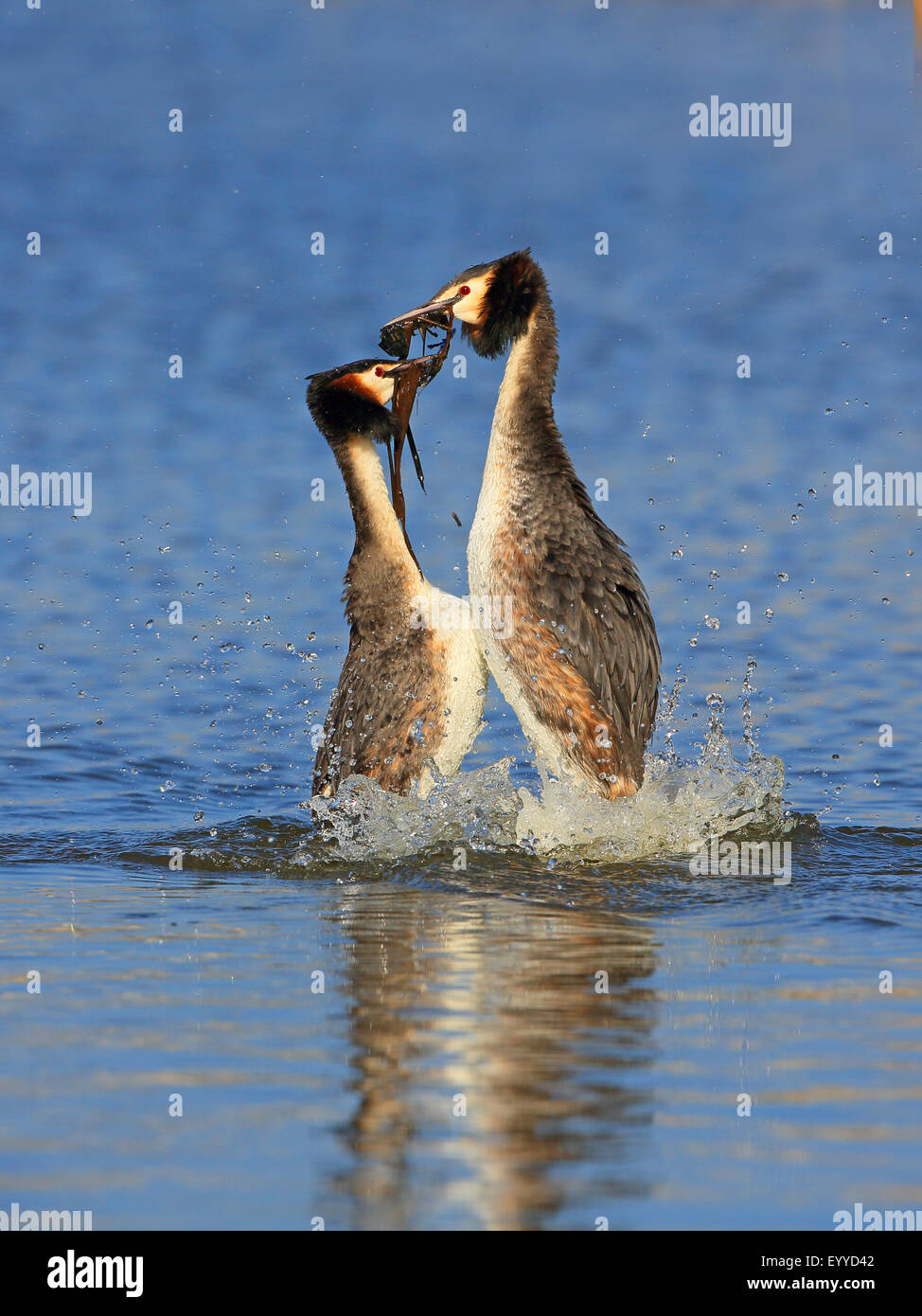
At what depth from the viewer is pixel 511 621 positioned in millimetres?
8250

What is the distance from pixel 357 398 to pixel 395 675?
154 centimetres

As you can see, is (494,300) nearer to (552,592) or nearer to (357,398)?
(357,398)

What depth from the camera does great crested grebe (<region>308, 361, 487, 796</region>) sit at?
850 centimetres

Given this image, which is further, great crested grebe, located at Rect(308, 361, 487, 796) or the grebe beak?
the grebe beak

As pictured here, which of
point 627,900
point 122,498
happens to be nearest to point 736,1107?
point 627,900

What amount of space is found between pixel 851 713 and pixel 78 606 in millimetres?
5766
